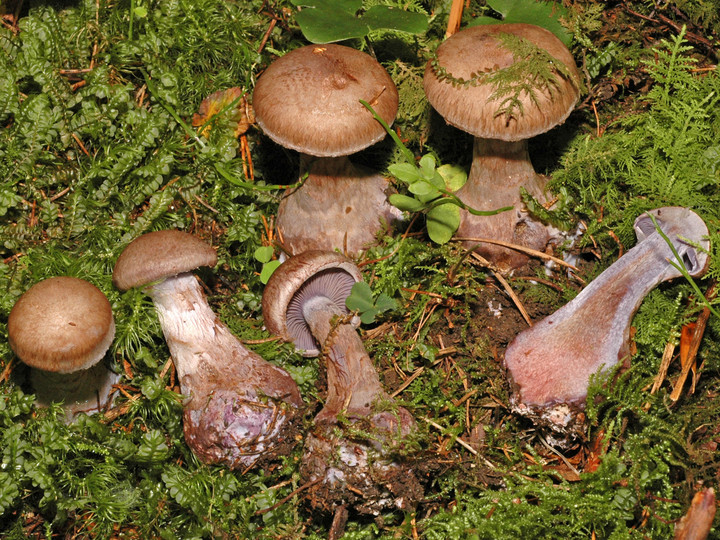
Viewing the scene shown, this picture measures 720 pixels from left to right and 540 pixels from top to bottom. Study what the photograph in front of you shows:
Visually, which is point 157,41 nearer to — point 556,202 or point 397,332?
point 397,332

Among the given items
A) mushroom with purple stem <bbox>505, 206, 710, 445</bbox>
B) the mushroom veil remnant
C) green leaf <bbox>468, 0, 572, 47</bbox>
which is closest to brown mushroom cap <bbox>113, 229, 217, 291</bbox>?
the mushroom veil remnant

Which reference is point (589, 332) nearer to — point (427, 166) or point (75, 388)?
point (427, 166)

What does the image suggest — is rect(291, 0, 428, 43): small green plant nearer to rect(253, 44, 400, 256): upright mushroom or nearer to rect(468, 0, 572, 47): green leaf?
rect(253, 44, 400, 256): upright mushroom

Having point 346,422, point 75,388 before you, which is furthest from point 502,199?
point 75,388

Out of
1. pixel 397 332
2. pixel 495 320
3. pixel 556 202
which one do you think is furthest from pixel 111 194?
pixel 556 202

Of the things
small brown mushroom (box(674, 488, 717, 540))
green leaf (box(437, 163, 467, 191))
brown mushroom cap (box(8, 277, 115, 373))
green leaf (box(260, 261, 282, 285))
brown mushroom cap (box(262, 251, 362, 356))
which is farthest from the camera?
green leaf (box(437, 163, 467, 191))
